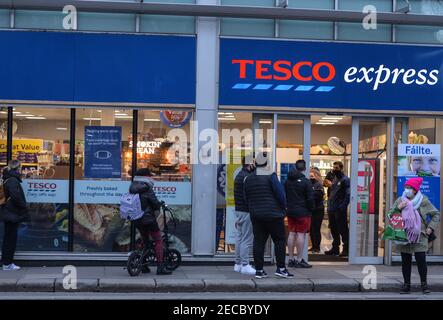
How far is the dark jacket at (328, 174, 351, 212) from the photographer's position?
1381 centimetres

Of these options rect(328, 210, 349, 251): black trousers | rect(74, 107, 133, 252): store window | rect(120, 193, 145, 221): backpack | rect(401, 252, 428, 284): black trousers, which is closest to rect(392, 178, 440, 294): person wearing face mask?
rect(401, 252, 428, 284): black trousers

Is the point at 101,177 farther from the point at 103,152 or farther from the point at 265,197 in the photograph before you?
the point at 265,197

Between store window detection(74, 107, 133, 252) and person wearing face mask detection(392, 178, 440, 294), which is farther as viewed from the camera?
store window detection(74, 107, 133, 252)

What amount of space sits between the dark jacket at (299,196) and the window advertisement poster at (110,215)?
6.25 ft

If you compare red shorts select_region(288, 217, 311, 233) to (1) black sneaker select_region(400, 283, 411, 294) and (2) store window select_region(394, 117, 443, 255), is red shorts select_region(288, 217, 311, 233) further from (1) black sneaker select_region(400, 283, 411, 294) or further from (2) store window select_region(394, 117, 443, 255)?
(1) black sneaker select_region(400, 283, 411, 294)

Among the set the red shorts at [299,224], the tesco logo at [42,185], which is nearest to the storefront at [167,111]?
the tesco logo at [42,185]

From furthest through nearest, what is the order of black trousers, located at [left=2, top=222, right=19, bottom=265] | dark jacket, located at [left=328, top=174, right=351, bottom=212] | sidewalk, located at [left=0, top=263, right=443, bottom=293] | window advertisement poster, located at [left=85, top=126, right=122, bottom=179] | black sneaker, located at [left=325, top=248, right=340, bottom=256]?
black sneaker, located at [left=325, top=248, right=340, bottom=256], dark jacket, located at [left=328, top=174, right=351, bottom=212], window advertisement poster, located at [left=85, top=126, right=122, bottom=179], black trousers, located at [left=2, top=222, right=19, bottom=265], sidewalk, located at [left=0, top=263, right=443, bottom=293]

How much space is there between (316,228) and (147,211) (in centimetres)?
456

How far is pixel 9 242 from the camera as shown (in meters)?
11.6

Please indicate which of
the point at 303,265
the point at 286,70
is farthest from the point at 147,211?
the point at 286,70

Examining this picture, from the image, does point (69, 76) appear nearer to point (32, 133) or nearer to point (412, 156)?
point (32, 133)

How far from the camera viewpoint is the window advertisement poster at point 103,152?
1242 centimetres

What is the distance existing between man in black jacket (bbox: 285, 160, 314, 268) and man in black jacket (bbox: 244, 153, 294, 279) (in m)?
1.10

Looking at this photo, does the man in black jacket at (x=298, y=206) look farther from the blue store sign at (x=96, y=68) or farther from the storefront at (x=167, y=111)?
the blue store sign at (x=96, y=68)
